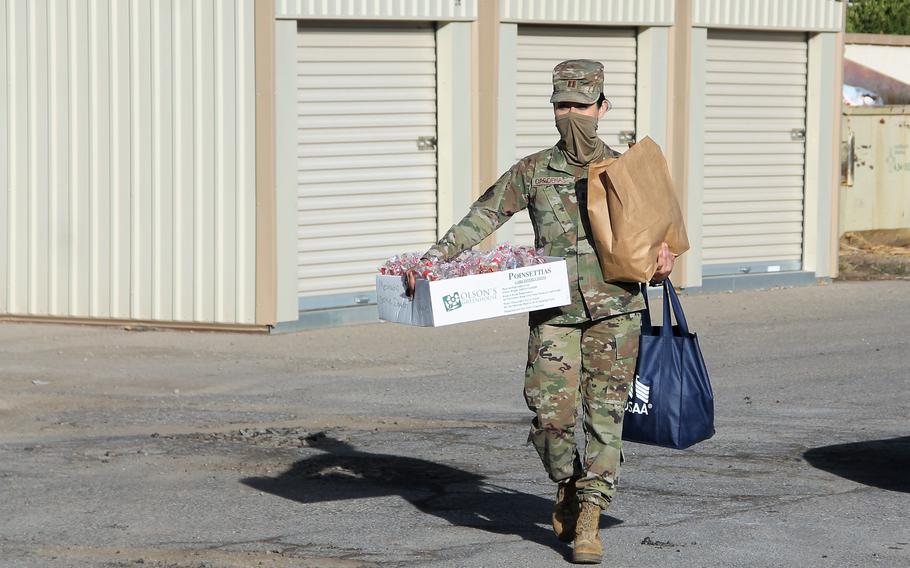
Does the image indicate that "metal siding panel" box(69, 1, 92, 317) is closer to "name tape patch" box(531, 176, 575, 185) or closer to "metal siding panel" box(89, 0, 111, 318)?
"metal siding panel" box(89, 0, 111, 318)

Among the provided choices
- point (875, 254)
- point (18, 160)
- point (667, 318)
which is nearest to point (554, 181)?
point (667, 318)

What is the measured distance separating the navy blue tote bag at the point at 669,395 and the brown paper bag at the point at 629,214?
298mm

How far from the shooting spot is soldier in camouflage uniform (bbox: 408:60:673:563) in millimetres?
6387

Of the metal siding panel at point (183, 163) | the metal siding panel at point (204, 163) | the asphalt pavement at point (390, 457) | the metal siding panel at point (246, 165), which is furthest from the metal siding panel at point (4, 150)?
the metal siding panel at point (246, 165)

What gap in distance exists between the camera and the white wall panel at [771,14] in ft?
52.9

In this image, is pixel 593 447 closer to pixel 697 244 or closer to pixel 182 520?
pixel 182 520

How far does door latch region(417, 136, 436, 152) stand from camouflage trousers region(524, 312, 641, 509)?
8.11m

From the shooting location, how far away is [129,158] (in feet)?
43.9

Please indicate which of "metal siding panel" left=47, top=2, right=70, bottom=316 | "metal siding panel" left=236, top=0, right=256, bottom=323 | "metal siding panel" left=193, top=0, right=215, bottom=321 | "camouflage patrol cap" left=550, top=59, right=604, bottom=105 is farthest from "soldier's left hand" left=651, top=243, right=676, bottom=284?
"metal siding panel" left=47, top=2, right=70, bottom=316

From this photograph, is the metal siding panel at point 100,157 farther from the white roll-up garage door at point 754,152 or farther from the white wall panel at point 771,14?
the white roll-up garage door at point 754,152

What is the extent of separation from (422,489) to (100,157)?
6647 millimetres

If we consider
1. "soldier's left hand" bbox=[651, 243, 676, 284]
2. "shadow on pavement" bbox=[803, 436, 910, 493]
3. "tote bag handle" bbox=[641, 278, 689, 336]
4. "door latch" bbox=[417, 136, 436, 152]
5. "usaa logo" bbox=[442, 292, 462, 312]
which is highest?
"door latch" bbox=[417, 136, 436, 152]

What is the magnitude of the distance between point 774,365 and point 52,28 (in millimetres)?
6527

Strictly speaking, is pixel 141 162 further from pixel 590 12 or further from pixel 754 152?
pixel 754 152
